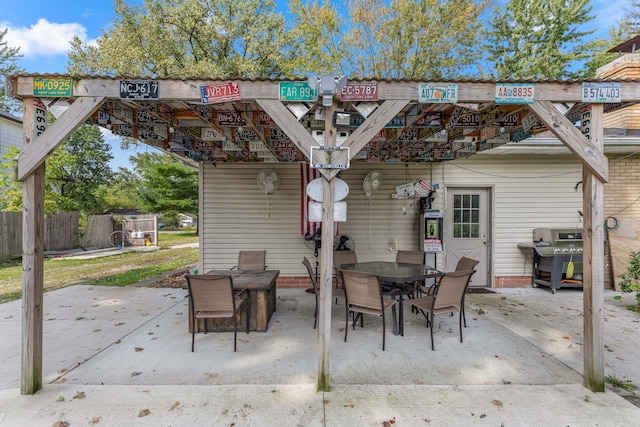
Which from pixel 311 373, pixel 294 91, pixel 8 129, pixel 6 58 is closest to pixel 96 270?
pixel 311 373

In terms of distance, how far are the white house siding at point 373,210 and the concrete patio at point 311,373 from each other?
70.5 inches

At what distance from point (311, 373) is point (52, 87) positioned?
336 cm

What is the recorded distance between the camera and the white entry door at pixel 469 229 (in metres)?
6.36

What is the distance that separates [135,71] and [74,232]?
707cm

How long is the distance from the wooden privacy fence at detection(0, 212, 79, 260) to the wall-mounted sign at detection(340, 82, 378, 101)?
39.0ft

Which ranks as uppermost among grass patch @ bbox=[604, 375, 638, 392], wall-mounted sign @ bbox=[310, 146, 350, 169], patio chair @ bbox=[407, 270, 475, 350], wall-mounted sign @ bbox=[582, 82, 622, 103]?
wall-mounted sign @ bbox=[582, 82, 622, 103]

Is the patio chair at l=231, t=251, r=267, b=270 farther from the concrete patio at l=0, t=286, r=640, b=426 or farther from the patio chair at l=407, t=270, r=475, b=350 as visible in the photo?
the patio chair at l=407, t=270, r=475, b=350

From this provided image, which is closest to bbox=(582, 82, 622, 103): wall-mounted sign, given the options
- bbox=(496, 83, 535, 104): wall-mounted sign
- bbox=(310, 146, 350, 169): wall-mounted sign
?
bbox=(496, 83, 535, 104): wall-mounted sign

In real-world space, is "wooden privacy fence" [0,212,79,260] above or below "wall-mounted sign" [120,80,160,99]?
below

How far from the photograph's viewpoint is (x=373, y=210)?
6.36m

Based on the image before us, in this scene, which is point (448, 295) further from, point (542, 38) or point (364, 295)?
point (542, 38)

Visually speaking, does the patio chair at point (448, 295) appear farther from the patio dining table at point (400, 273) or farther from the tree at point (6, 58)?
the tree at point (6, 58)

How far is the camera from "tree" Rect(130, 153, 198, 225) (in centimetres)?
1872

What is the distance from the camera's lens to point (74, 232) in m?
12.8
